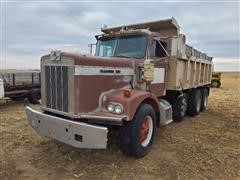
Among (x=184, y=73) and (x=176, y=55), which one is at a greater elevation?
(x=176, y=55)

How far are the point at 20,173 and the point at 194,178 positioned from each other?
299cm

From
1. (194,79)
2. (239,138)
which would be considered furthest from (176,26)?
(239,138)

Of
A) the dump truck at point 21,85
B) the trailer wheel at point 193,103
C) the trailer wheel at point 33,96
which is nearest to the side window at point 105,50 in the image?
the trailer wheel at point 193,103

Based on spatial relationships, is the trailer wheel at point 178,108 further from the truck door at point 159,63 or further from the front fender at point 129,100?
the front fender at point 129,100

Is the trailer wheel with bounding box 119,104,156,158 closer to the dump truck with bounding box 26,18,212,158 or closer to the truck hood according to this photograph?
the dump truck with bounding box 26,18,212,158

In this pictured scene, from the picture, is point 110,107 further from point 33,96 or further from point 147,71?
point 33,96

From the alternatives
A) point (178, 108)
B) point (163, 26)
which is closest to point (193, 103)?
point (178, 108)

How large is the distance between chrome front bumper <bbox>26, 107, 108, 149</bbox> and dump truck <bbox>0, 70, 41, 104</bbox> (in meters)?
6.39

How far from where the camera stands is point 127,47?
5719 millimetres

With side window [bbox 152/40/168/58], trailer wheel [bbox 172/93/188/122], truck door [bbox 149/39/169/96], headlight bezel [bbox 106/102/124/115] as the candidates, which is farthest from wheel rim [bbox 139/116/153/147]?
trailer wheel [bbox 172/93/188/122]

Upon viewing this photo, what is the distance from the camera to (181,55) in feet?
21.7

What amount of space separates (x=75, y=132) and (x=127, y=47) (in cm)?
265

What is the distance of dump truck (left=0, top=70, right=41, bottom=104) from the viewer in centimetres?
1027

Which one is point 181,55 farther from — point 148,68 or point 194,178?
point 194,178
